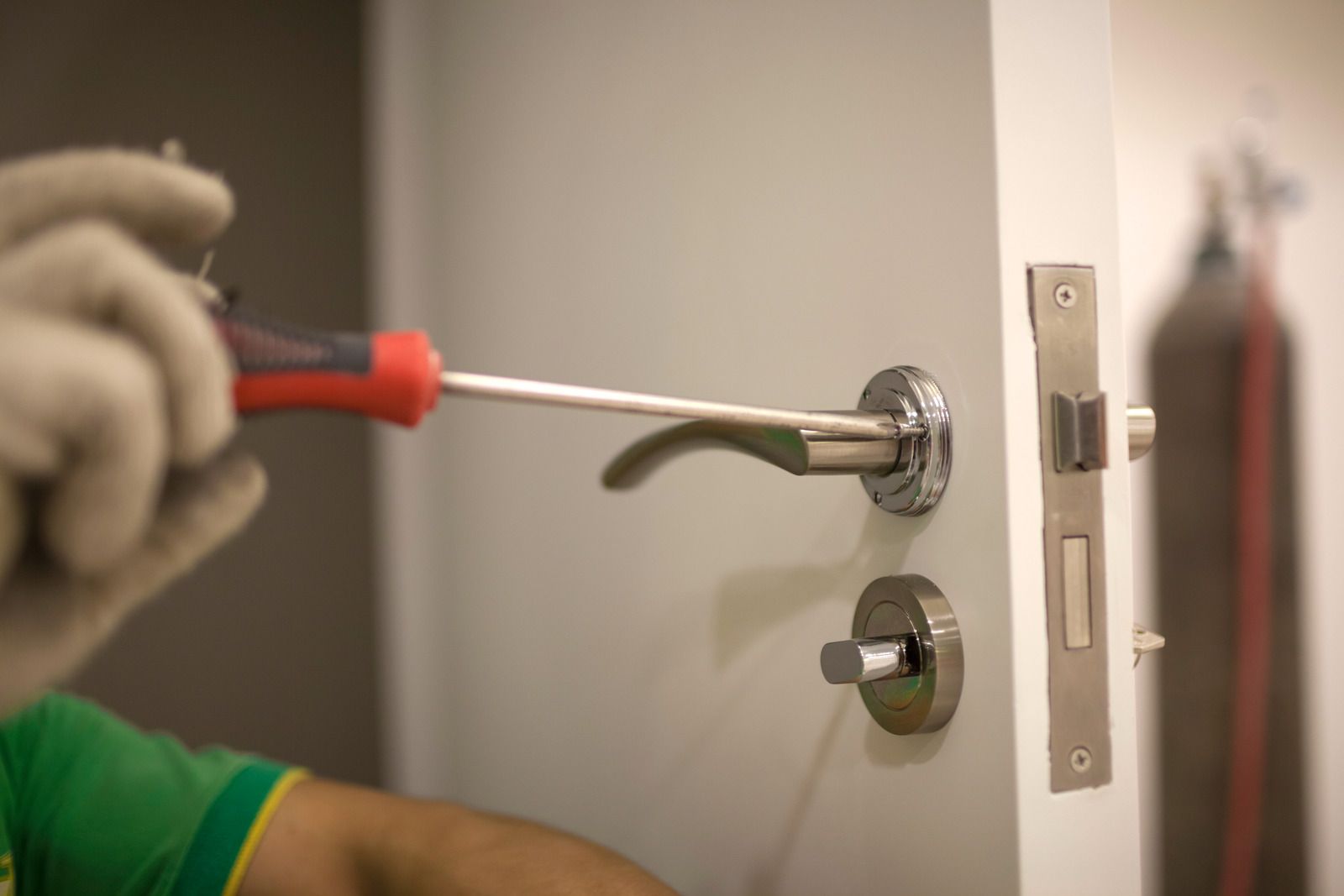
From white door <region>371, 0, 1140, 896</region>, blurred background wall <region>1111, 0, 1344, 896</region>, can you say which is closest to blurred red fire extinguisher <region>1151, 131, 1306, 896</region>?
blurred background wall <region>1111, 0, 1344, 896</region>

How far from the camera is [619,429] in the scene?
0.55 m

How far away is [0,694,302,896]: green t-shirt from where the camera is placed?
50cm

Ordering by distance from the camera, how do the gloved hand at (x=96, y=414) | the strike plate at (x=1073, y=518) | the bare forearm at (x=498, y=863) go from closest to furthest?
the gloved hand at (x=96, y=414), the strike plate at (x=1073, y=518), the bare forearm at (x=498, y=863)

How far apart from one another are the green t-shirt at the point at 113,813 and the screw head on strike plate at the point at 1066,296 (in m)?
0.53

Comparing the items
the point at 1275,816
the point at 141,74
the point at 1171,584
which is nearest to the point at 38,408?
the point at 141,74

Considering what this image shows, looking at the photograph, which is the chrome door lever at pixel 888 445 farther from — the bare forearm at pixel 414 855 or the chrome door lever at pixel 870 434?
the bare forearm at pixel 414 855

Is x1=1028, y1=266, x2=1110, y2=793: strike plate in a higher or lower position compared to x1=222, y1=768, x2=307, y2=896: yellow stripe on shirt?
higher

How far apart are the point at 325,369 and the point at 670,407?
0.11 m

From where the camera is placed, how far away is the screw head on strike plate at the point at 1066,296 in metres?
0.28

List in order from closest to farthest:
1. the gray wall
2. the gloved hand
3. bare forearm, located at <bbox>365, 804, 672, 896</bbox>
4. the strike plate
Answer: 1. the gloved hand
2. the strike plate
3. bare forearm, located at <bbox>365, 804, 672, 896</bbox>
4. the gray wall

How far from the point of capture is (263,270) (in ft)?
2.77

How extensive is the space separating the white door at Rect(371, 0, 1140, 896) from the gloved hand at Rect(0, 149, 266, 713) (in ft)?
0.79

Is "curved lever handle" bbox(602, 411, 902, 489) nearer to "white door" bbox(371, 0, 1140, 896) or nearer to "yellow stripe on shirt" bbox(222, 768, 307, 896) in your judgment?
"white door" bbox(371, 0, 1140, 896)

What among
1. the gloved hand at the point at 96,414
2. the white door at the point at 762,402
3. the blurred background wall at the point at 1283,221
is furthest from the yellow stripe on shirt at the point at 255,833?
the blurred background wall at the point at 1283,221
